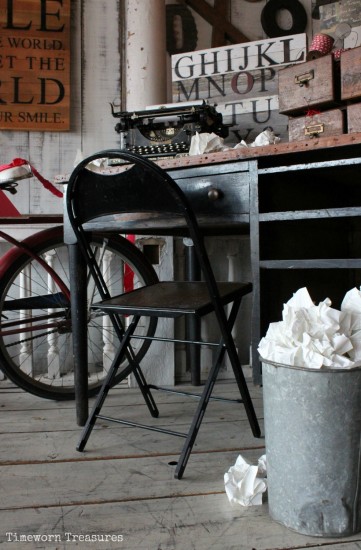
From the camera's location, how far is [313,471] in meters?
1.09

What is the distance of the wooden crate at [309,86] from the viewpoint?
1.53m

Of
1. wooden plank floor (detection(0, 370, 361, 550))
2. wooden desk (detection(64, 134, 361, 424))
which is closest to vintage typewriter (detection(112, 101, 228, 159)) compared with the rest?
wooden desk (detection(64, 134, 361, 424))

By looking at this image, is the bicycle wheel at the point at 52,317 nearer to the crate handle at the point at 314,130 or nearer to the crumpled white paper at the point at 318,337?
the crate handle at the point at 314,130

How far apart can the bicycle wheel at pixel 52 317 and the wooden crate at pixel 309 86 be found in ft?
3.15

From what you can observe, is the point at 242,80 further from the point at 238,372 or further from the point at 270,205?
the point at 238,372

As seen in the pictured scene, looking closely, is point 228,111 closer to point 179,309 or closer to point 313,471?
point 179,309

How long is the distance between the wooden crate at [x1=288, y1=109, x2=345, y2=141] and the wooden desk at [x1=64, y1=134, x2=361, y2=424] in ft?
0.33

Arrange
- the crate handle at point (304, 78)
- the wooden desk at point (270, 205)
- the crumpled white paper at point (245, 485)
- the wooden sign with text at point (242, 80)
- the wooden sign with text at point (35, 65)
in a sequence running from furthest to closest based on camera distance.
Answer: the wooden sign with text at point (35, 65)
the wooden sign with text at point (242, 80)
the crate handle at point (304, 78)
the wooden desk at point (270, 205)
the crumpled white paper at point (245, 485)

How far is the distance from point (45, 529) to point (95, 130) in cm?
222

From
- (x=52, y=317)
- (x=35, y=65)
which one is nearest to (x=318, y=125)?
(x=52, y=317)

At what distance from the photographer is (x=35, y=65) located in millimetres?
2818

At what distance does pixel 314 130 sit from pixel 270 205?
0.95 feet

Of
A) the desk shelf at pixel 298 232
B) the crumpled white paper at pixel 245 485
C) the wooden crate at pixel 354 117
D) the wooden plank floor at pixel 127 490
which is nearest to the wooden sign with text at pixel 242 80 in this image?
the desk shelf at pixel 298 232

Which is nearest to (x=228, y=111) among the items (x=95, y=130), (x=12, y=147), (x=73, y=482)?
(x=95, y=130)
